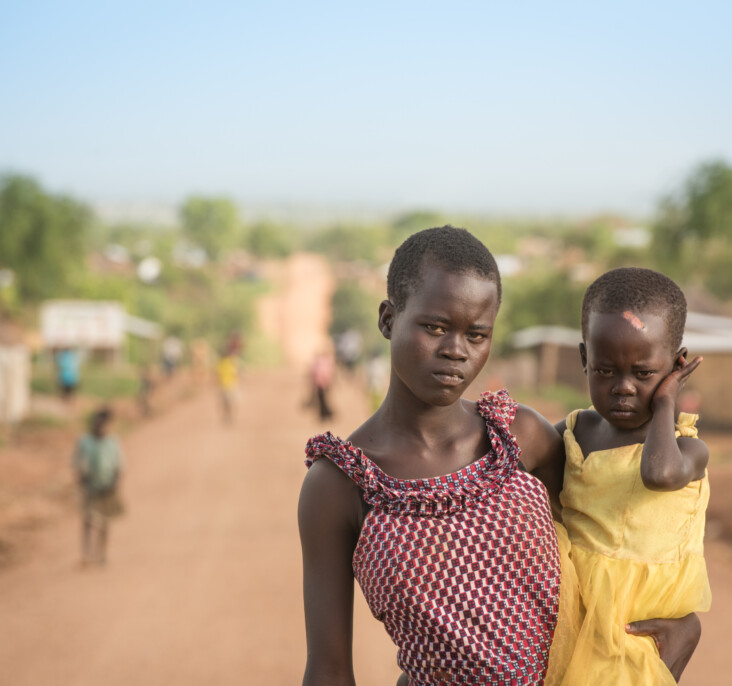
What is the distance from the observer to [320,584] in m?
1.79

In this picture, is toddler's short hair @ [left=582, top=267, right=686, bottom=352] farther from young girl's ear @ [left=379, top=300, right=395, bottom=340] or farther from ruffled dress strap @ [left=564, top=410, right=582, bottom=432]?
young girl's ear @ [left=379, top=300, right=395, bottom=340]

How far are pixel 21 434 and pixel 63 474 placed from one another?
11.5 ft

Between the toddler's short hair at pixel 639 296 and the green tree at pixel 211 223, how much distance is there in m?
79.9

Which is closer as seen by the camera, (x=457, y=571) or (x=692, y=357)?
(x=457, y=571)

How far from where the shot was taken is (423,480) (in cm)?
178

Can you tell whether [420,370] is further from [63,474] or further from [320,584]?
[63,474]

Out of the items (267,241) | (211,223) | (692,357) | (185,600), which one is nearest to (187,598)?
(185,600)

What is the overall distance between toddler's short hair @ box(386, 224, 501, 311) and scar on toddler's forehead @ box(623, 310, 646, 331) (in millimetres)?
257

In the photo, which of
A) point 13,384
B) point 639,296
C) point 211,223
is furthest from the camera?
point 211,223

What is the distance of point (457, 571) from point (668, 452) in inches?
18.1

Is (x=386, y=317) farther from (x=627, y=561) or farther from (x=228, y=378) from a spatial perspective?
(x=228, y=378)

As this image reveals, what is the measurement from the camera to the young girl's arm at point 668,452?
5.94 feet

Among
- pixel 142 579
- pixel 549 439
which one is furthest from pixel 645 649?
pixel 142 579

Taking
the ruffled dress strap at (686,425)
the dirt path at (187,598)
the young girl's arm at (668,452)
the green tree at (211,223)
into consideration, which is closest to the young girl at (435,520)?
the young girl's arm at (668,452)
